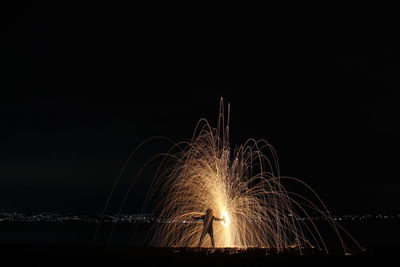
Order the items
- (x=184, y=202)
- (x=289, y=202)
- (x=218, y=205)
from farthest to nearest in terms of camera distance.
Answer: (x=184, y=202) < (x=218, y=205) < (x=289, y=202)

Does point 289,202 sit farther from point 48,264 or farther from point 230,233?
point 48,264

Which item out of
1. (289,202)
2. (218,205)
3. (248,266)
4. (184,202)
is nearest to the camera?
(248,266)

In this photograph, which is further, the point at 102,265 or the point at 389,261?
the point at 389,261

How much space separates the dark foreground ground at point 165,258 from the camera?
51.8 feet

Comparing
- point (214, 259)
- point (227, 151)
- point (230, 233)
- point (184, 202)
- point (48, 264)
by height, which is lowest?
point (48, 264)

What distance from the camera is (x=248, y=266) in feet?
49.5

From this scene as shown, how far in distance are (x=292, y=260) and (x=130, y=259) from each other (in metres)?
6.09

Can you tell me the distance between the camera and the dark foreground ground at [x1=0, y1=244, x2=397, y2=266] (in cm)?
1579

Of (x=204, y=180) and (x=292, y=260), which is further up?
(x=204, y=180)

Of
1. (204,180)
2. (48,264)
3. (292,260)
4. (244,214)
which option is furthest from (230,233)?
(48,264)

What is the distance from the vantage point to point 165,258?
55.7 ft

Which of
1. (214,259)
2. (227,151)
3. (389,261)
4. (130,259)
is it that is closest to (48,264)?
(130,259)

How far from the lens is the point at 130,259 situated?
16688 millimetres

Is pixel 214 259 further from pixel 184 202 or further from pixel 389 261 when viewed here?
pixel 184 202
